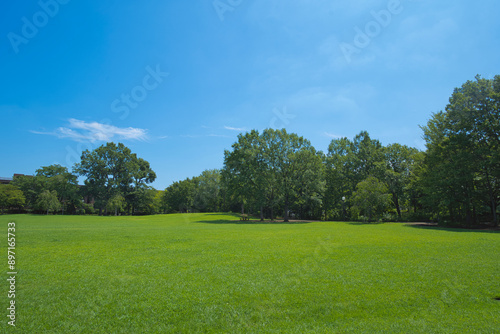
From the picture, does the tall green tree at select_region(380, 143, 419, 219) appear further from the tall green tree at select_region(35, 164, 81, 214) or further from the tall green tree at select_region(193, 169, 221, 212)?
the tall green tree at select_region(35, 164, 81, 214)

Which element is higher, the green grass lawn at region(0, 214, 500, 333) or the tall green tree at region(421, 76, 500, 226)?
the tall green tree at region(421, 76, 500, 226)

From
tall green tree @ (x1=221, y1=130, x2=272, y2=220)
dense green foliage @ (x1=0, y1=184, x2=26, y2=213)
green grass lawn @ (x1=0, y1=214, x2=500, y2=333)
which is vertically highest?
tall green tree @ (x1=221, y1=130, x2=272, y2=220)

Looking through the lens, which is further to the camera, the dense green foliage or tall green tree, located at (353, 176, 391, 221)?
the dense green foliage

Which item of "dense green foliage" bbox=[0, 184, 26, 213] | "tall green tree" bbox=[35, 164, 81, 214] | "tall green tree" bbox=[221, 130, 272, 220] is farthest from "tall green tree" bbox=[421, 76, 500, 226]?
"dense green foliage" bbox=[0, 184, 26, 213]

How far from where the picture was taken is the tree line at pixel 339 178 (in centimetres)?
2722

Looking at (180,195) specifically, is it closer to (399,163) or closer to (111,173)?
(111,173)

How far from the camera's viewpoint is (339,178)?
49125 millimetres

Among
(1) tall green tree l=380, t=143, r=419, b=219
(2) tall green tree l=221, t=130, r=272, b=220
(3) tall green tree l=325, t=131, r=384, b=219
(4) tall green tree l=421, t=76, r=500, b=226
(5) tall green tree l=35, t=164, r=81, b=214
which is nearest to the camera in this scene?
(4) tall green tree l=421, t=76, r=500, b=226

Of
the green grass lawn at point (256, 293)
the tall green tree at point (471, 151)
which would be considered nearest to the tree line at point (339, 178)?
the tall green tree at point (471, 151)

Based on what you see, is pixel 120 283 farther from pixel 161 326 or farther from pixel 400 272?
pixel 400 272

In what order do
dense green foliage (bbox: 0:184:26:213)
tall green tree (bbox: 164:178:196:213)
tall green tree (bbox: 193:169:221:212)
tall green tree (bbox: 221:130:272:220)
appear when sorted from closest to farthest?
tall green tree (bbox: 221:130:272:220), dense green foliage (bbox: 0:184:26:213), tall green tree (bbox: 193:169:221:212), tall green tree (bbox: 164:178:196:213)

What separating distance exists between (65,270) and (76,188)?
232 feet

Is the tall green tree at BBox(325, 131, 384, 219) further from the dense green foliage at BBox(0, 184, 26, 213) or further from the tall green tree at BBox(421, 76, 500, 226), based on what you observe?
the dense green foliage at BBox(0, 184, 26, 213)

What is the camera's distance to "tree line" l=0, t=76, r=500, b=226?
27219mm
